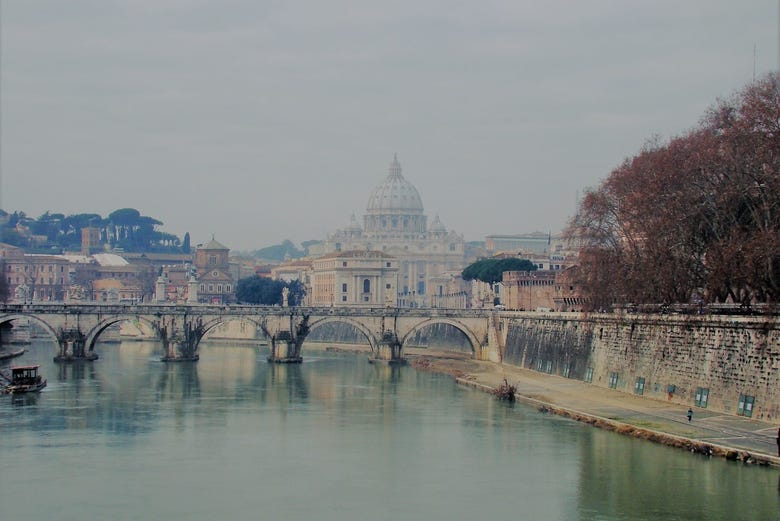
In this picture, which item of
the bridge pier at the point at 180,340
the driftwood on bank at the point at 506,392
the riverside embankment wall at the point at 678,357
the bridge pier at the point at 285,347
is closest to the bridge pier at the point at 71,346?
the bridge pier at the point at 180,340

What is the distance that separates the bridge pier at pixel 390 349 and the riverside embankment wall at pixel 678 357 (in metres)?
13.2

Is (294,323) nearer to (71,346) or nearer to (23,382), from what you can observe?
(71,346)

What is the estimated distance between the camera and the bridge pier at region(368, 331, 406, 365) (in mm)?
77500

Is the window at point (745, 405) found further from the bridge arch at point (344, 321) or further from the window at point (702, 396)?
the bridge arch at point (344, 321)

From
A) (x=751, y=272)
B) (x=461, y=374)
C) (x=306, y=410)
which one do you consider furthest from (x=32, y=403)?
(x=751, y=272)

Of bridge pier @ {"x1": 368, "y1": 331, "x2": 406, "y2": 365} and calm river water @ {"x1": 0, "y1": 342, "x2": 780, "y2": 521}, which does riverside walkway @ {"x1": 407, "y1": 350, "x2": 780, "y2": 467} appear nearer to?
calm river water @ {"x1": 0, "y1": 342, "x2": 780, "y2": 521}

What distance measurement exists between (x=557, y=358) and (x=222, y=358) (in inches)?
1063

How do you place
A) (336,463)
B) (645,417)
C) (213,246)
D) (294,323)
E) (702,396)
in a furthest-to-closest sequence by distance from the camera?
1. (213,246)
2. (294,323)
3. (702,396)
4. (645,417)
5. (336,463)

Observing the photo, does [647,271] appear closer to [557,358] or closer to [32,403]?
[557,358]

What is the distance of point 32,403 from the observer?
52031 millimetres

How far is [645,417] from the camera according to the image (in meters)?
44.2

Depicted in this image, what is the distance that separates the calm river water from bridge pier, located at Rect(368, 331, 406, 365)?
1885cm

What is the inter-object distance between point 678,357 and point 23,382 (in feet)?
84.3

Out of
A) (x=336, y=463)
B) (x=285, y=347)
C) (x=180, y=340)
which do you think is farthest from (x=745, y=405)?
(x=180, y=340)
